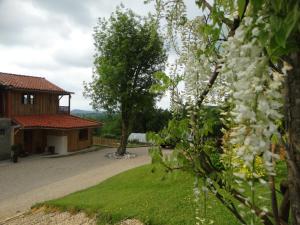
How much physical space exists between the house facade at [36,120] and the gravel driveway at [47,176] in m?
2.21

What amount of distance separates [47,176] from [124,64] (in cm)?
1023

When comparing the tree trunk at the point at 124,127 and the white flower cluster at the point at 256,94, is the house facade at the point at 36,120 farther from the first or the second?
the white flower cluster at the point at 256,94

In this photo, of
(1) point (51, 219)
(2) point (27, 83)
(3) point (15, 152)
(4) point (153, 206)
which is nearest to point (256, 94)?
(4) point (153, 206)

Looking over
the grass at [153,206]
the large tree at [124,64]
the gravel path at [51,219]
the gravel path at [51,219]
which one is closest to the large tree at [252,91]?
the grass at [153,206]

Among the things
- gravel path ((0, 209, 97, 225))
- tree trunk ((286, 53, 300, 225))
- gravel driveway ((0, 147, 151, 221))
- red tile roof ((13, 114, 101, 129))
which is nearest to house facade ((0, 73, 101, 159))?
red tile roof ((13, 114, 101, 129))

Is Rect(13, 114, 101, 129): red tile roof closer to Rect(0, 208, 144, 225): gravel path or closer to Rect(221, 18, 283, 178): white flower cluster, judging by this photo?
Rect(0, 208, 144, 225): gravel path

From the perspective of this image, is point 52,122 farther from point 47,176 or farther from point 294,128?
point 294,128

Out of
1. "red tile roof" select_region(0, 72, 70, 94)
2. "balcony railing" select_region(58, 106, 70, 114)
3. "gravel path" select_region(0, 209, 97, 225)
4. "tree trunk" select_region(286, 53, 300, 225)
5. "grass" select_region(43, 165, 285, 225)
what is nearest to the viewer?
"tree trunk" select_region(286, 53, 300, 225)

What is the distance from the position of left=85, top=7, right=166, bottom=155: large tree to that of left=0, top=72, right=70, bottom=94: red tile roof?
17.5ft

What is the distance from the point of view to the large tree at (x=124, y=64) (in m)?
26.7

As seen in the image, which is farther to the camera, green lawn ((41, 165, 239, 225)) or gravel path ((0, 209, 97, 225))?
gravel path ((0, 209, 97, 225))

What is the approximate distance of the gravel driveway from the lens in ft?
50.0

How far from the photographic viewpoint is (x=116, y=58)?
26.8 meters

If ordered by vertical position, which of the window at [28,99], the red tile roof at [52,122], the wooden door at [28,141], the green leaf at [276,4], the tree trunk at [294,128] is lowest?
the wooden door at [28,141]
